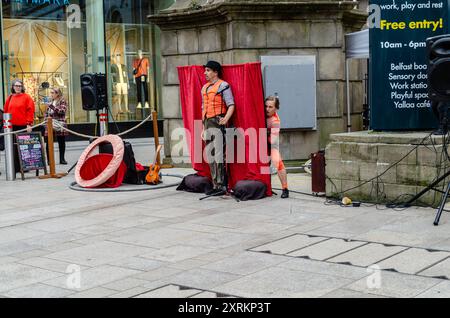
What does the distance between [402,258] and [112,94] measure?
18406 mm

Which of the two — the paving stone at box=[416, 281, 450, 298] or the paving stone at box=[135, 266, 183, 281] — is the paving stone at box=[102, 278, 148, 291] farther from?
the paving stone at box=[416, 281, 450, 298]

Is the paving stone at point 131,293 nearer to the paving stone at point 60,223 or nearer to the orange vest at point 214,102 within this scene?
the paving stone at point 60,223

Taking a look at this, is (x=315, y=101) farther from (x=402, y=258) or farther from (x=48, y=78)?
(x=48, y=78)

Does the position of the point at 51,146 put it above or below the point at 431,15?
below

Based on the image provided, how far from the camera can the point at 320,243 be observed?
7055 mm

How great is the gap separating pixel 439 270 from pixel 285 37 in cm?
804

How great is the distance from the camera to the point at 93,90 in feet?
46.3

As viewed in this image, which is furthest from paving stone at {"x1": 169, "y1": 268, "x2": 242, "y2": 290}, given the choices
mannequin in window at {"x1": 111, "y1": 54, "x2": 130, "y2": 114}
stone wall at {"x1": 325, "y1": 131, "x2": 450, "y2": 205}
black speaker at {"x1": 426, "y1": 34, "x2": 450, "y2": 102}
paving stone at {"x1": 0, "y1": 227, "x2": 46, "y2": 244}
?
mannequin in window at {"x1": 111, "y1": 54, "x2": 130, "y2": 114}

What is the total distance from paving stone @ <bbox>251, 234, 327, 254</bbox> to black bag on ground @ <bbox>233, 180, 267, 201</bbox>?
2.61 m

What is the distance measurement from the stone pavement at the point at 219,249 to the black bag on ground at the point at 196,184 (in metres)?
0.38

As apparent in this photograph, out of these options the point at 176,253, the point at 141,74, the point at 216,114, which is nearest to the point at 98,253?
the point at 176,253

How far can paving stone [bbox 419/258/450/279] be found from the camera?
572cm
